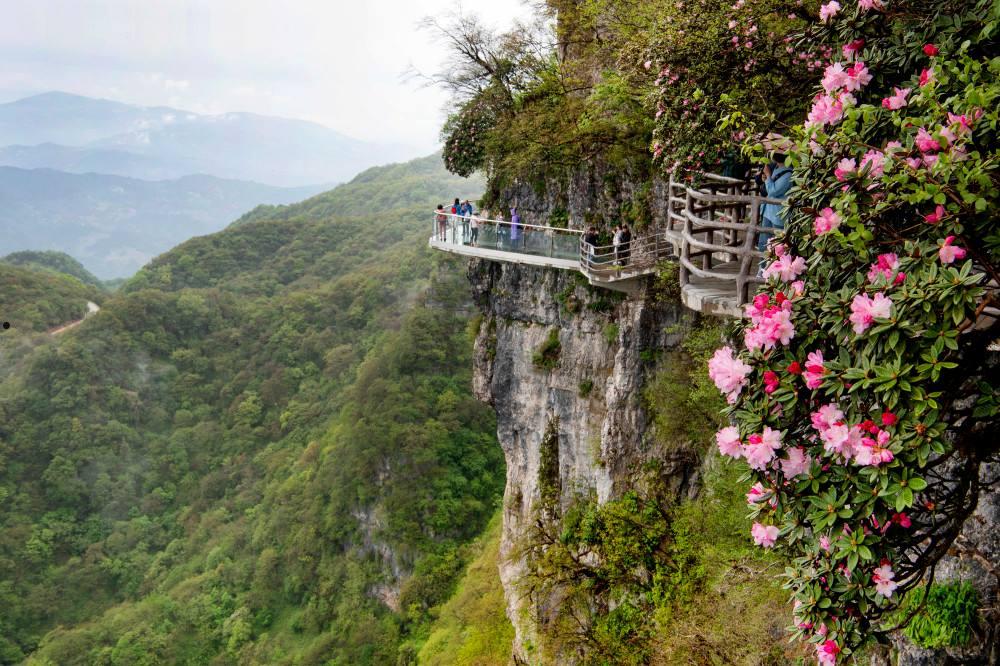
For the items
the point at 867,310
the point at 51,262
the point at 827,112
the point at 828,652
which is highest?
the point at 827,112

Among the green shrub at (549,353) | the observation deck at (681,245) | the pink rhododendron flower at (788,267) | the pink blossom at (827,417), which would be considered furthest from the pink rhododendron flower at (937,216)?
the green shrub at (549,353)

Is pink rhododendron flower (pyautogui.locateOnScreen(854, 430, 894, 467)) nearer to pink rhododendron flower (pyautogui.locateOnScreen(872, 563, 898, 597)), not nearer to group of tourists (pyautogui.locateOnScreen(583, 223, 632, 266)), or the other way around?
pink rhododendron flower (pyautogui.locateOnScreen(872, 563, 898, 597))

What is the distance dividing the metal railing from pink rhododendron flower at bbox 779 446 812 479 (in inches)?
361

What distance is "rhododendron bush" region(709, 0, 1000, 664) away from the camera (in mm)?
2576

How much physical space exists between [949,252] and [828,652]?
202cm

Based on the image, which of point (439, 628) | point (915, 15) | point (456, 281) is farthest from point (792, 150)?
point (456, 281)

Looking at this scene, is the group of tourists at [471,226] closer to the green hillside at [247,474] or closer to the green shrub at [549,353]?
the green shrub at [549,353]

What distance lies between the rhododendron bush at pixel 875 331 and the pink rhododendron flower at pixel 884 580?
0.04 ft

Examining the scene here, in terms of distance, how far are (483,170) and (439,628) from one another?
18.8 metres

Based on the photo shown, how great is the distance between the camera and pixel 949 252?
2.57 m

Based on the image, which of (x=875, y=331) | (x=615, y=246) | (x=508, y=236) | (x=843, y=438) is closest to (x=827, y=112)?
(x=875, y=331)

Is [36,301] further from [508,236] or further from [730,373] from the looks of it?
[730,373]

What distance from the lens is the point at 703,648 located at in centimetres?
674

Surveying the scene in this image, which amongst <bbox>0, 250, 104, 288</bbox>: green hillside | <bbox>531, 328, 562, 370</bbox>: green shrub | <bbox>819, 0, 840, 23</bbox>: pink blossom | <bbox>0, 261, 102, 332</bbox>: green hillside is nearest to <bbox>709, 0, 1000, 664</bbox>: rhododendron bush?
<bbox>819, 0, 840, 23</bbox>: pink blossom
